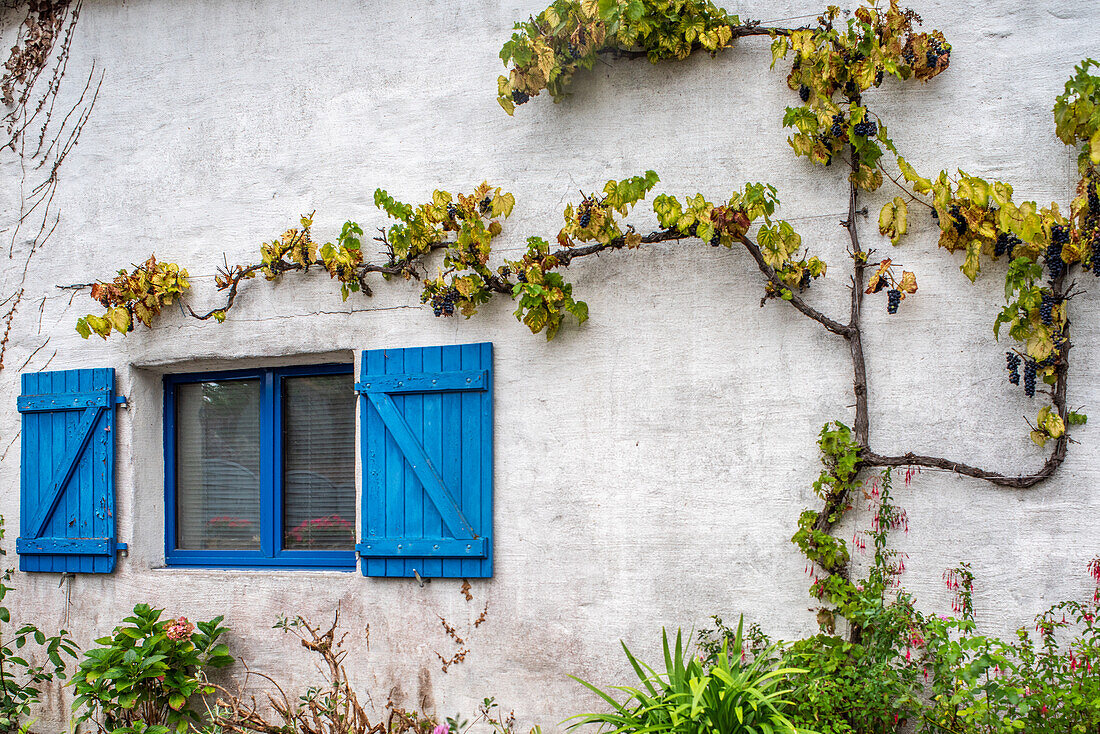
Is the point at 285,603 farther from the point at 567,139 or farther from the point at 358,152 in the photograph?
the point at 567,139

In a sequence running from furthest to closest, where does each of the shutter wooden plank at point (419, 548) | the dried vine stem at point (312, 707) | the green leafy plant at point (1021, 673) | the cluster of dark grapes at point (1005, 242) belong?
1. the shutter wooden plank at point (419, 548)
2. the dried vine stem at point (312, 707)
3. the cluster of dark grapes at point (1005, 242)
4. the green leafy plant at point (1021, 673)

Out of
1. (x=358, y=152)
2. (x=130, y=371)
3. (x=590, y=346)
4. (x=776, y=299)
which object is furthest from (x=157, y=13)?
(x=776, y=299)

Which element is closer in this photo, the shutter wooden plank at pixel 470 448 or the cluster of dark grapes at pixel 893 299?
the cluster of dark grapes at pixel 893 299

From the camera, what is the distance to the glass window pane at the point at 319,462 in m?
4.06

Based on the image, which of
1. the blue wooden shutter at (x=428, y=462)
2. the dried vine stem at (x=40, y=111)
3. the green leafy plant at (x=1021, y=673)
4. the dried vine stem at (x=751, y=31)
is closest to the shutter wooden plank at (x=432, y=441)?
the blue wooden shutter at (x=428, y=462)

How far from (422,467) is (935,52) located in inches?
106

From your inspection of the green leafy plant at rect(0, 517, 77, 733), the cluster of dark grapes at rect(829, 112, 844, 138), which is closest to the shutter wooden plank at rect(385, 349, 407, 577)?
the green leafy plant at rect(0, 517, 77, 733)

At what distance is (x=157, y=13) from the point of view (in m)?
4.34

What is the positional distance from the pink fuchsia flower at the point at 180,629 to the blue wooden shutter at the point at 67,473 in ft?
2.06

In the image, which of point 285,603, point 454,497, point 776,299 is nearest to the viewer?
point 776,299

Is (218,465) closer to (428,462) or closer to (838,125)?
(428,462)

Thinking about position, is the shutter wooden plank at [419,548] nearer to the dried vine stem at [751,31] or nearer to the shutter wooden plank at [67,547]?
the shutter wooden plank at [67,547]

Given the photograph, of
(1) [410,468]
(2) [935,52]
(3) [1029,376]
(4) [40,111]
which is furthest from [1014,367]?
(4) [40,111]

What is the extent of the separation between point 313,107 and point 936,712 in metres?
3.74
